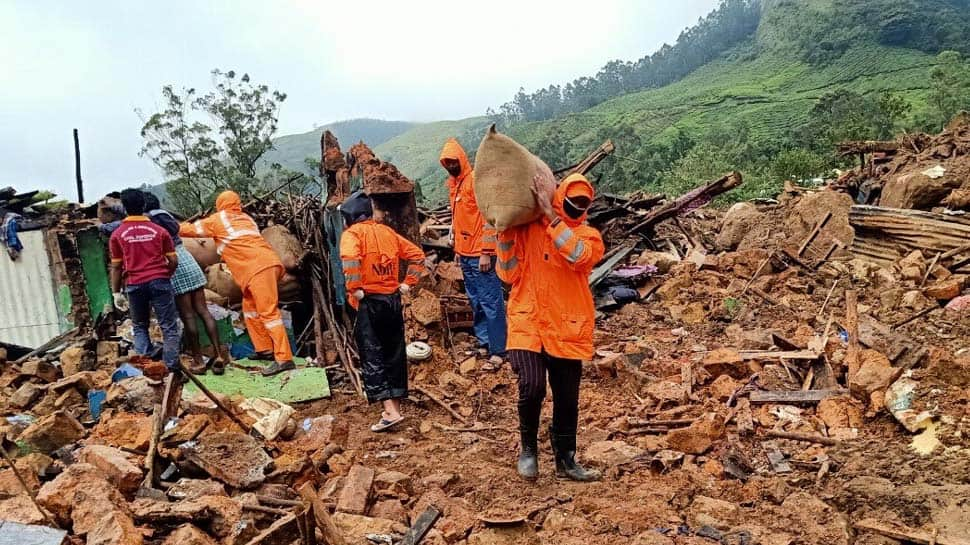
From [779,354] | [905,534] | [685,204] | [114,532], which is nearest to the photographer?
[114,532]

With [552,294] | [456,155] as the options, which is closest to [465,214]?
[456,155]

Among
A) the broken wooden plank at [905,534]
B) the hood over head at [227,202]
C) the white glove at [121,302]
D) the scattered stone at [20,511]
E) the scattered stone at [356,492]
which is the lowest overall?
the broken wooden plank at [905,534]

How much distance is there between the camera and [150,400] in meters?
4.73

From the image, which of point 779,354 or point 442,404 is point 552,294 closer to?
point 442,404

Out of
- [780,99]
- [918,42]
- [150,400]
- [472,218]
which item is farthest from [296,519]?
[918,42]

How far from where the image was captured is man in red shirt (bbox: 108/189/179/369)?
206 inches

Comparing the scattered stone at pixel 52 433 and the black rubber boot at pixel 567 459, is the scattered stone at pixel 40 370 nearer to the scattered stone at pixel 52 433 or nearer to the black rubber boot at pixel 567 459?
the scattered stone at pixel 52 433

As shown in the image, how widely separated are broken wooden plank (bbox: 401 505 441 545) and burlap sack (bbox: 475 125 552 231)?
5.03 feet

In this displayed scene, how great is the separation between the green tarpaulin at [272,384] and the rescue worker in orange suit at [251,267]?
17cm

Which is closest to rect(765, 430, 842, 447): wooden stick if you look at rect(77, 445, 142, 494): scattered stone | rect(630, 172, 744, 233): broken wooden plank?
rect(77, 445, 142, 494): scattered stone

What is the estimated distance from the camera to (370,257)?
476 centimetres

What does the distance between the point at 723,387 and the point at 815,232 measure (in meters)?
4.91

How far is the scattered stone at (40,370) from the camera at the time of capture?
5.81 metres

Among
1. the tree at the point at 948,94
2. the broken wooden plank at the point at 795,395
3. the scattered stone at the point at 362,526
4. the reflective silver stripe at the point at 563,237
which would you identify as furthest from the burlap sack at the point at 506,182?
the tree at the point at 948,94
